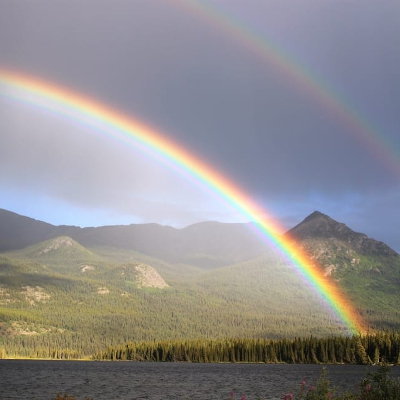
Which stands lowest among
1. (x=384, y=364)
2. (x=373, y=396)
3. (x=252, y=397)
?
(x=252, y=397)

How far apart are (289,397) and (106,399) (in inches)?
3316

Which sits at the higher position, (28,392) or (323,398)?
(323,398)

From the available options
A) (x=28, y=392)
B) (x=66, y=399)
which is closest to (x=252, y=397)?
(x=28, y=392)

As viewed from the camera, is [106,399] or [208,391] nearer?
[106,399]

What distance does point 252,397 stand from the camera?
111 m

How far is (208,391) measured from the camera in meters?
125

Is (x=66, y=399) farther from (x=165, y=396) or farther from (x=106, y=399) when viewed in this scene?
(x=165, y=396)

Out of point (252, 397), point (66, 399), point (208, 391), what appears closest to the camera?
point (66, 399)

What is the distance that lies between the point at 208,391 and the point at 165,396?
55.3 feet

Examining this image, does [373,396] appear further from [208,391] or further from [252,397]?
[208,391]

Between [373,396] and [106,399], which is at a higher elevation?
[373,396]

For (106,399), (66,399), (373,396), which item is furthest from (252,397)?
(66,399)

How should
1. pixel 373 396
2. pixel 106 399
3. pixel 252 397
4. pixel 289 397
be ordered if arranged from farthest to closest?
pixel 252 397
pixel 106 399
pixel 373 396
pixel 289 397

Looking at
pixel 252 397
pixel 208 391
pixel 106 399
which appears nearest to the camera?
pixel 106 399
